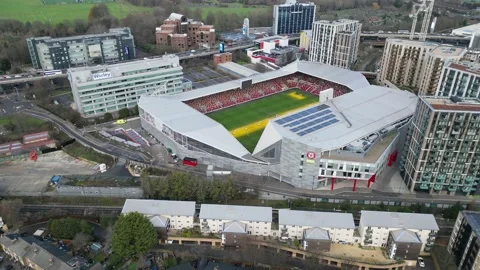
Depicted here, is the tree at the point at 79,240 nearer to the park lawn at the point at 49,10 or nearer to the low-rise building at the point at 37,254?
the low-rise building at the point at 37,254

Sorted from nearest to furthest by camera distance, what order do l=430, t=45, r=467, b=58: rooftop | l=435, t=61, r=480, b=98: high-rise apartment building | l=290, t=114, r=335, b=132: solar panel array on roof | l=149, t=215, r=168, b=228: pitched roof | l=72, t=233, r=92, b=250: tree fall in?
1. l=72, t=233, r=92, b=250: tree
2. l=149, t=215, r=168, b=228: pitched roof
3. l=290, t=114, r=335, b=132: solar panel array on roof
4. l=435, t=61, r=480, b=98: high-rise apartment building
5. l=430, t=45, r=467, b=58: rooftop

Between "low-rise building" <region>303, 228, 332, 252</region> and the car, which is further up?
"low-rise building" <region>303, 228, 332, 252</region>

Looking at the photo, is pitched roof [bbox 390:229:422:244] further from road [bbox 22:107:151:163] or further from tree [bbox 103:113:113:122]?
tree [bbox 103:113:113:122]

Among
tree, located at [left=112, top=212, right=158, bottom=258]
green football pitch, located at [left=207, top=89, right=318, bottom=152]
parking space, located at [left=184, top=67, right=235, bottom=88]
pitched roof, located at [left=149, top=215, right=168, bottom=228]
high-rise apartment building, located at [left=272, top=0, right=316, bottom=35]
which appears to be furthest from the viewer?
high-rise apartment building, located at [left=272, top=0, right=316, bottom=35]

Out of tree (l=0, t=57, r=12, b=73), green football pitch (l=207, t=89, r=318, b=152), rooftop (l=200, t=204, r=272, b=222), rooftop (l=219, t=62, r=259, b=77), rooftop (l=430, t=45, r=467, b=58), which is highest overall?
rooftop (l=430, t=45, r=467, b=58)

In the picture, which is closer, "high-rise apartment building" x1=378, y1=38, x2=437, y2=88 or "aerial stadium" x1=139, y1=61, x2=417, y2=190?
"aerial stadium" x1=139, y1=61, x2=417, y2=190

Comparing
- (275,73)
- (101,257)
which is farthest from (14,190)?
(275,73)

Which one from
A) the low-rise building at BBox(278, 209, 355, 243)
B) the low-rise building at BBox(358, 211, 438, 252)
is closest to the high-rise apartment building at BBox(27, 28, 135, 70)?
the low-rise building at BBox(278, 209, 355, 243)

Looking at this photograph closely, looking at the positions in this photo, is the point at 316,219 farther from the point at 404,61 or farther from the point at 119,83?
the point at 404,61
